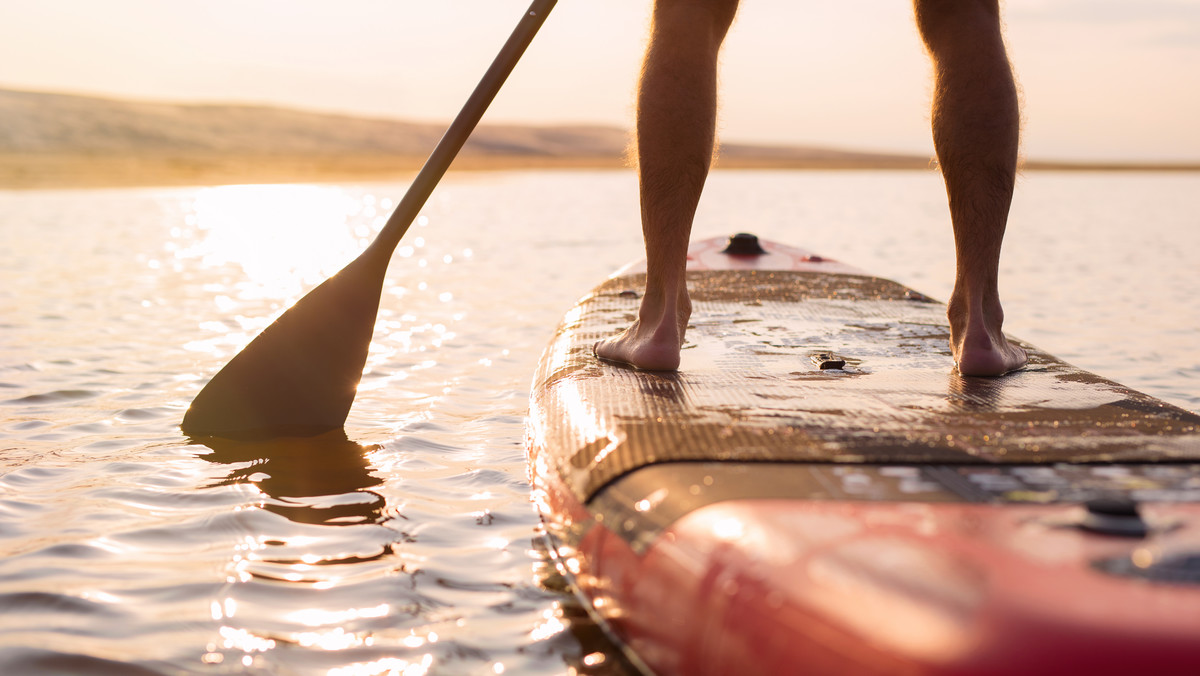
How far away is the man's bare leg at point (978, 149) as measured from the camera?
2.20 m

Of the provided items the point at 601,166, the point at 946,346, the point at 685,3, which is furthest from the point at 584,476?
the point at 601,166

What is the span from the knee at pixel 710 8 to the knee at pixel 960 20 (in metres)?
0.47

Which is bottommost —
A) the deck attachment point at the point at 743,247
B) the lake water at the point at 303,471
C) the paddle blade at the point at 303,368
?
the lake water at the point at 303,471

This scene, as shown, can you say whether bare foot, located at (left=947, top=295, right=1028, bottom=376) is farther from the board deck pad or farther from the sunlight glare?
the sunlight glare

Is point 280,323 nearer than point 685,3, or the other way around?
point 685,3

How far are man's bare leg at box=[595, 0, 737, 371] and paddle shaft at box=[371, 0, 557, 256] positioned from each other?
2.09 feet

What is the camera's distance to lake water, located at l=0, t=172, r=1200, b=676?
1.65 metres

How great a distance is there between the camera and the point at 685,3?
2.25 m

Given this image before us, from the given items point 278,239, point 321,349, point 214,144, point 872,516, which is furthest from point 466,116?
point 214,144

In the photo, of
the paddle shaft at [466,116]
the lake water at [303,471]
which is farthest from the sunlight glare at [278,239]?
the paddle shaft at [466,116]

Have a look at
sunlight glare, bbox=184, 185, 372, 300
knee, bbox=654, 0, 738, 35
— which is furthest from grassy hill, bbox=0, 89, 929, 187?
knee, bbox=654, 0, 738, 35

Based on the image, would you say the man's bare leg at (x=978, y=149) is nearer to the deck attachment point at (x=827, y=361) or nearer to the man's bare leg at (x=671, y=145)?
the deck attachment point at (x=827, y=361)

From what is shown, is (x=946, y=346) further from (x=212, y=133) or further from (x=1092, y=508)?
(x=212, y=133)

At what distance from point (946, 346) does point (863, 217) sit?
49.8 ft
